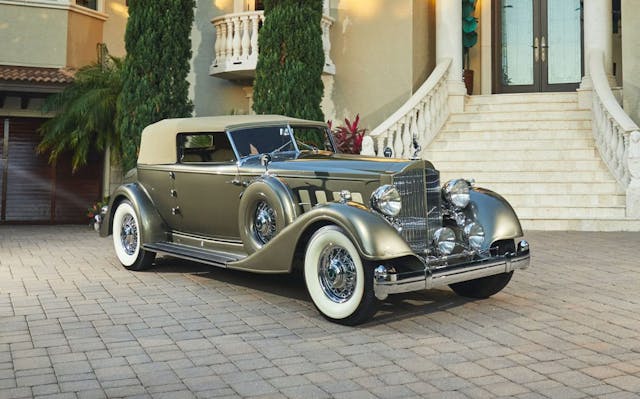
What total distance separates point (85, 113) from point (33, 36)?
3013 mm

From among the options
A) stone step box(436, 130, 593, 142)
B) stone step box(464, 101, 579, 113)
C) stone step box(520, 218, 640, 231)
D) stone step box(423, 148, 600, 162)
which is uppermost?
stone step box(464, 101, 579, 113)

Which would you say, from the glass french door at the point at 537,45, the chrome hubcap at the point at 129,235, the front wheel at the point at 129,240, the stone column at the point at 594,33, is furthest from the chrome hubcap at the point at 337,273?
the glass french door at the point at 537,45

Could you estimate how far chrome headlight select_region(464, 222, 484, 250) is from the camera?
546 centimetres

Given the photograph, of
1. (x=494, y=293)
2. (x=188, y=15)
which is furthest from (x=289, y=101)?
(x=494, y=293)

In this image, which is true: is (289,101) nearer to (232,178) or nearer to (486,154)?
(486,154)

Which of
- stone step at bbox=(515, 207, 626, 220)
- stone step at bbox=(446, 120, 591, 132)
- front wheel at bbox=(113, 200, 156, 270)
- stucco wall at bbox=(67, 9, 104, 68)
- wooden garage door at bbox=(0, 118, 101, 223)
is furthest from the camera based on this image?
stucco wall at bbox=(67, 9, 104, 68)

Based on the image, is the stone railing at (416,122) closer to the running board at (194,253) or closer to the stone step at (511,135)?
the stone step at (511,135)

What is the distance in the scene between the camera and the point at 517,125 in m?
13.5

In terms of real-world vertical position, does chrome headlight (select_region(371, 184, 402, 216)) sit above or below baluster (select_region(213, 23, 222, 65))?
below

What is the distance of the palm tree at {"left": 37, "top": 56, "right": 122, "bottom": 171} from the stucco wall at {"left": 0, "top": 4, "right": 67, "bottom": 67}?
1.39m

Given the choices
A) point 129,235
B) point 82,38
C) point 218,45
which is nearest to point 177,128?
point 129,235

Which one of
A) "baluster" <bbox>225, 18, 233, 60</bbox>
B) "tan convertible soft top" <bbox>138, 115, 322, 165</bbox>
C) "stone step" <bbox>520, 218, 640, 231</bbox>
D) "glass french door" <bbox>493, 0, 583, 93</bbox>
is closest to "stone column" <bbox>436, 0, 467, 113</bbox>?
"glass french door" <bbox>493, 0, 583, 93</bbox>

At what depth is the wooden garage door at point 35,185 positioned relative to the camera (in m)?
13.9

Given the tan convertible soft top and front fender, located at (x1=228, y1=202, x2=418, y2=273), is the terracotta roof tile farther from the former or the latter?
front fender, located at (x1=228, y1=202, x2=418, y2=273)
